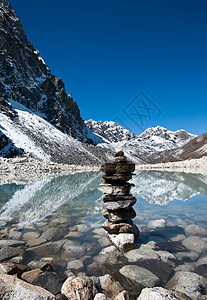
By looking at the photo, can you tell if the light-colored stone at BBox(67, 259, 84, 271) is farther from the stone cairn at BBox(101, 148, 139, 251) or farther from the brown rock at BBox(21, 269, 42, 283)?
the stone cairn at BBox(101, 148, 139, 251)

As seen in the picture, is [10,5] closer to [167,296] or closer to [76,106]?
[76,106]

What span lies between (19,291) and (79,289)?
1.41m

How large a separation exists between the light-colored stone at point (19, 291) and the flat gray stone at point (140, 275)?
2474 mm

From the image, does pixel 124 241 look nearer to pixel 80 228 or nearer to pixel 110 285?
pixel 110 285

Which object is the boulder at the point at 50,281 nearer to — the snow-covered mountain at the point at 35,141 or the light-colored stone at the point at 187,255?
the light-colored stone at the point at 187,255

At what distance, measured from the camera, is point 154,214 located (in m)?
11.8

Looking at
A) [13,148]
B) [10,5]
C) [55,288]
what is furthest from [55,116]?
[55,288]

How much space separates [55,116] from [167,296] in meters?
131

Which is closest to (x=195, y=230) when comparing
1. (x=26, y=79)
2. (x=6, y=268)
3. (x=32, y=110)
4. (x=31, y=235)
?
(x=31, y=235)

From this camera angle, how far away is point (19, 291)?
3449mm

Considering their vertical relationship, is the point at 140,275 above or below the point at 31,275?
above

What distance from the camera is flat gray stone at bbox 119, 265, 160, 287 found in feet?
16.0

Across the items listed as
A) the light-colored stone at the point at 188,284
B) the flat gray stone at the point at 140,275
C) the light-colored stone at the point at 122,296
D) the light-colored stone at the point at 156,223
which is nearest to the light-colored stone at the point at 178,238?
the light-colored stone at the point at 156,223

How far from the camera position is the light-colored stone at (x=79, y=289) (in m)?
4.14
